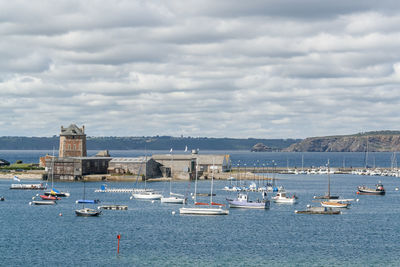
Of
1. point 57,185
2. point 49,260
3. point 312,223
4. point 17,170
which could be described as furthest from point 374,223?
point 17,170

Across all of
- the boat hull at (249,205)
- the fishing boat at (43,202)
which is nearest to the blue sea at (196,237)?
the fishing boat at (43,202)

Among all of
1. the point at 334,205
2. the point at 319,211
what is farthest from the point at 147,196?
the point at 319,211

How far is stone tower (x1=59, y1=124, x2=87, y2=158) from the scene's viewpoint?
611ft

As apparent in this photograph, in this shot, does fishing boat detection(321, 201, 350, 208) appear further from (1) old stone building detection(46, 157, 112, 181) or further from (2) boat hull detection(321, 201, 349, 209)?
(1) old stone building detection(46, 157, 112, 181)

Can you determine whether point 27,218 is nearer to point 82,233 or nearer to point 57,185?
point 82,233

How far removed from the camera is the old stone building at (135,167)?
166 metres

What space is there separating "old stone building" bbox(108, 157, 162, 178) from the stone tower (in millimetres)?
18932

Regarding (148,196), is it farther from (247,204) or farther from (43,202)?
(247,204)

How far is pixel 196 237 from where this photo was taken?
7456 centimetres

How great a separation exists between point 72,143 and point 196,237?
118m

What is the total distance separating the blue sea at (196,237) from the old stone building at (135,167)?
52.4 m

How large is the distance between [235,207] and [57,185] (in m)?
61.7

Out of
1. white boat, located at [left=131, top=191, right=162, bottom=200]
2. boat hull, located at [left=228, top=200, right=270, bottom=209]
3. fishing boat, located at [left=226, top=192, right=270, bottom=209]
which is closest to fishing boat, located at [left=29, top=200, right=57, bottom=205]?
white boat, located at [left=131, top=191, right=162, bottom=200]

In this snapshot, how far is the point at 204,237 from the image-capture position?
74.6 m
